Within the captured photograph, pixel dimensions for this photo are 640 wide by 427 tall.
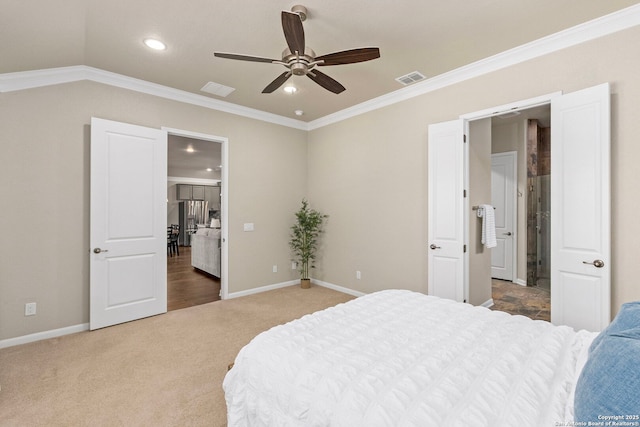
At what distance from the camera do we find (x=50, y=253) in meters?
3.09

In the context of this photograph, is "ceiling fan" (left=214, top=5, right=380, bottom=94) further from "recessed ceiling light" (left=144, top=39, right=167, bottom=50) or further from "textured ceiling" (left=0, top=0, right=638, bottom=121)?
"recessed ceiling light" (left=144, top=39, right=167, bottom=50)

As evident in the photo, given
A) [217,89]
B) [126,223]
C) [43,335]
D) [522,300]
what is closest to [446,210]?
[522,300]

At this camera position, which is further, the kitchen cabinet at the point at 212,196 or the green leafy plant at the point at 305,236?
the kitchen cabinet at the point at 212,196

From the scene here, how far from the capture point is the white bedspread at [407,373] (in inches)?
40.5

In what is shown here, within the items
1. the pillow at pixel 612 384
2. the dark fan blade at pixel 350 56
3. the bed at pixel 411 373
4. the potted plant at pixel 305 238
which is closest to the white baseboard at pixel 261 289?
the potted plant at pixel 305 238

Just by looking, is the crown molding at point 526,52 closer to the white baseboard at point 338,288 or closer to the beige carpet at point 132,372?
the white baseboard at point 338,288

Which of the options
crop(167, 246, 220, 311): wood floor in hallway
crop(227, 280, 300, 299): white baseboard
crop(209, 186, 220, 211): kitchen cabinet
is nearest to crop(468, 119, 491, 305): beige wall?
crop(227, 280, 300, 299): white baseboard

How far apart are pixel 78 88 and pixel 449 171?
162 inches

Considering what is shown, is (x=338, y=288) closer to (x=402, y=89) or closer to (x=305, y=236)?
(x=305, y=236)

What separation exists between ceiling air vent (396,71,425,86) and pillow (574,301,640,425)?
3.03 m

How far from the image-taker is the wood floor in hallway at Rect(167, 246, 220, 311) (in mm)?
4328

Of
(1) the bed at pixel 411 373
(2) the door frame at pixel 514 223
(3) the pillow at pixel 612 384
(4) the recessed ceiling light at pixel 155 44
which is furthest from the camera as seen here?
(2) the door frame at pixel 514 223

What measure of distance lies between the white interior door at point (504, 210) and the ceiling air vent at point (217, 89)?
470cm

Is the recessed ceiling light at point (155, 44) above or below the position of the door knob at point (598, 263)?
above
